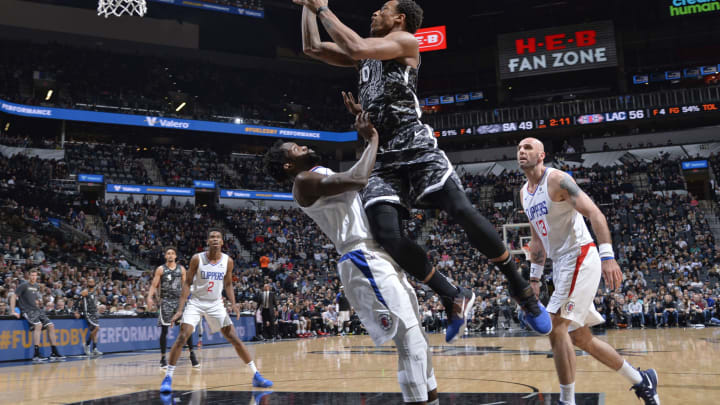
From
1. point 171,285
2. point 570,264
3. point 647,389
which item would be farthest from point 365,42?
point 171,285

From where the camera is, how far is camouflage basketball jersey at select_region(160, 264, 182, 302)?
35.2ft

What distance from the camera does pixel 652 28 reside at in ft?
110

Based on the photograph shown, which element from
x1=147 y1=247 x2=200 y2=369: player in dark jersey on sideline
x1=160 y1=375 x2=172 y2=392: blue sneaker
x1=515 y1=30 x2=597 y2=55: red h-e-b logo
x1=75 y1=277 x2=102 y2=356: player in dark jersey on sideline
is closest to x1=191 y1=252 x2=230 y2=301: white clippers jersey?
x1=160 y1=375 x2=172 y2=392: blue sneaker

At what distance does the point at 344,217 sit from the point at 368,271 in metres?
0.39

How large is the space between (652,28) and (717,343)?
2699 cm

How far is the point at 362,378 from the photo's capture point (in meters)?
7.59

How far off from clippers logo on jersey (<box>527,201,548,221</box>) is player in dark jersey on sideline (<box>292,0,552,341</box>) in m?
1.26

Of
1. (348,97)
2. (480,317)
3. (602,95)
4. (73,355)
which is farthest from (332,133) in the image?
(348,97)

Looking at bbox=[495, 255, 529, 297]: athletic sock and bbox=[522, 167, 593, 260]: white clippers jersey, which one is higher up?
bbox=[522, 167, 593, 260]: white clippers jersey

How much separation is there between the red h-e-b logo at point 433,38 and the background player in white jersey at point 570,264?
28.8 m

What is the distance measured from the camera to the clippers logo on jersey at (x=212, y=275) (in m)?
8.44

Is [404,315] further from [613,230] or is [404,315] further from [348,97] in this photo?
[613,230]

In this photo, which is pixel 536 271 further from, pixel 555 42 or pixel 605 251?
pixel 555 42

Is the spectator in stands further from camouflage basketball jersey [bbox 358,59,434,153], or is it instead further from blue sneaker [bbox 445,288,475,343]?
camouflage basketball jersey [bbox 358,59,434,153]
